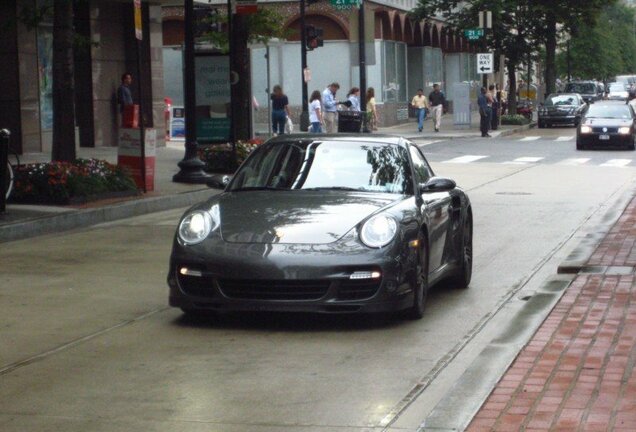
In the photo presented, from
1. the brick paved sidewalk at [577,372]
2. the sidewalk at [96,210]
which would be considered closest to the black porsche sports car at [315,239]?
the brick paved sidewalk at [577,372]

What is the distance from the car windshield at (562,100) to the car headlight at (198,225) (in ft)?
159

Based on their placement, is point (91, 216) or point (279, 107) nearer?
point (91, 216)

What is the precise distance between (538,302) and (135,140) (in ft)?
38.1

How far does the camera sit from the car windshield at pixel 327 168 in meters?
10.7

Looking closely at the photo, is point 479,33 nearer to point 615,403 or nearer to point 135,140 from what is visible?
point 135,140

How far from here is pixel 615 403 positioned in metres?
6.95

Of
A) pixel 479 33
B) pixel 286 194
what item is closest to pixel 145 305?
pixel 286 194

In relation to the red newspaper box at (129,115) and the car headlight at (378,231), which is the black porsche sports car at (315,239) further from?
the red newspaper box at (129,115)

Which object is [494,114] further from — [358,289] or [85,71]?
[358,289]

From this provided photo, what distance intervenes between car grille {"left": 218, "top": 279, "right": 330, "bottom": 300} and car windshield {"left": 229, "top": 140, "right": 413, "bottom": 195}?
1374mm

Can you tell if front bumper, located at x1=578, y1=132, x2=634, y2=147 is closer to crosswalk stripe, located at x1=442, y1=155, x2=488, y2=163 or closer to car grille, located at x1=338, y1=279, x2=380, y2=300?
crosswalk stripe, located at x1=442, y1=155, x2=488, y2=163

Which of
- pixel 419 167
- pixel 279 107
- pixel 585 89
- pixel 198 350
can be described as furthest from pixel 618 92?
pixel 198 350

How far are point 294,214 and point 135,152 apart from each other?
11684 mm

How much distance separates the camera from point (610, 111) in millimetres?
41469
